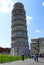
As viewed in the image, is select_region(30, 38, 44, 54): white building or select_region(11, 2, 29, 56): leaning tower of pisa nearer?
select_region(11, 2, 29, 56): leaning tower of pisa

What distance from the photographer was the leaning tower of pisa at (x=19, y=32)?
10562 cm

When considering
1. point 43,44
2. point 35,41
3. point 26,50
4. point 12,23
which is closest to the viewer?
point 26,50

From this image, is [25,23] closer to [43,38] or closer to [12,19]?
[12,19]

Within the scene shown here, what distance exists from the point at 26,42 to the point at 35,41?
1334 inches

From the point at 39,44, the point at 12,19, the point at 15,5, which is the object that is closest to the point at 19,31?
the point at 12,19

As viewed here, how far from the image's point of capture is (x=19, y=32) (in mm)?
110500

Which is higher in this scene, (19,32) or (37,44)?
(19,32)

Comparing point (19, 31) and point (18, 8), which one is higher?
point (18, 8)

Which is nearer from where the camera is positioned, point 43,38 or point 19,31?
point 19,31

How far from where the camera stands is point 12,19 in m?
117

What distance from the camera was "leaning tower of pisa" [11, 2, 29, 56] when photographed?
10562 cm

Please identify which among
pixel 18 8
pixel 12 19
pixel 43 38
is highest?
pixel 18 8

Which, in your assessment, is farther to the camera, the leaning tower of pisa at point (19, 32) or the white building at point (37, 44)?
the white building at point (37, 44)

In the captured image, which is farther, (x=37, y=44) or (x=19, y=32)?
(x=37, y=44)
